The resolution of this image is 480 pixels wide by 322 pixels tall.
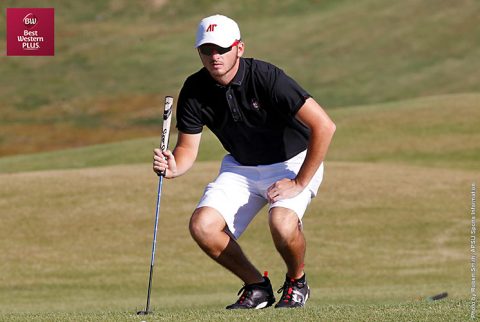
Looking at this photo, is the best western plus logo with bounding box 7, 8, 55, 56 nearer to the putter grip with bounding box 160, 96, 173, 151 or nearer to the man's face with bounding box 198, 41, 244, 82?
the putter grip with bounding box 160, 96, 173, 151

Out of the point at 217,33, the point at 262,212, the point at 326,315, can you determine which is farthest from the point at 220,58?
the point at 262,212

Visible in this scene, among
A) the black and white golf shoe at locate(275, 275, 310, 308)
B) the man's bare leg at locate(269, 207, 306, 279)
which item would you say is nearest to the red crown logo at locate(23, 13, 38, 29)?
the black and white golf shoe at locate(275, 275, 310, 308)

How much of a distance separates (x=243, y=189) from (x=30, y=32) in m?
49.4

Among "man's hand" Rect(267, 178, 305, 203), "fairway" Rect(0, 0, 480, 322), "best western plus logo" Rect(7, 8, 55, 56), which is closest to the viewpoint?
"man's hand" Rect(267, 178, 305, 203)

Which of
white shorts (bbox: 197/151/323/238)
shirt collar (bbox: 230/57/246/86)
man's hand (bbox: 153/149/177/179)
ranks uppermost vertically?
shirt collar (bbox: 230/57/246/86)

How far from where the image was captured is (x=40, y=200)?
74.3 feet

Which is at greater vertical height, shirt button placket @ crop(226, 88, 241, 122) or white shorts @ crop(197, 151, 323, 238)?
shirt button placket @ crop(226, 88, 241, 122)

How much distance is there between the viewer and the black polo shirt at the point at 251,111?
9406 mm

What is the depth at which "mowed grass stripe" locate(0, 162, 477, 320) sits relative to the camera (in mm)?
17656

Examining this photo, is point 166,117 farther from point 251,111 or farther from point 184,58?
point 184,58

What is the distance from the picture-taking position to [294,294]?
10000 millimetres

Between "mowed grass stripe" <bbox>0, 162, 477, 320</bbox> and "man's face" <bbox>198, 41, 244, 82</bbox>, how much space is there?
5975 mm

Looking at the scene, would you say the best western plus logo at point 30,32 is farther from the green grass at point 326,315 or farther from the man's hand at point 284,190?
the green grass at point 326,315

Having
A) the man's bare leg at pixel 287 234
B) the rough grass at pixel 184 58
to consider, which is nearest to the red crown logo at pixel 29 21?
the rough grass at pixel 184 58
